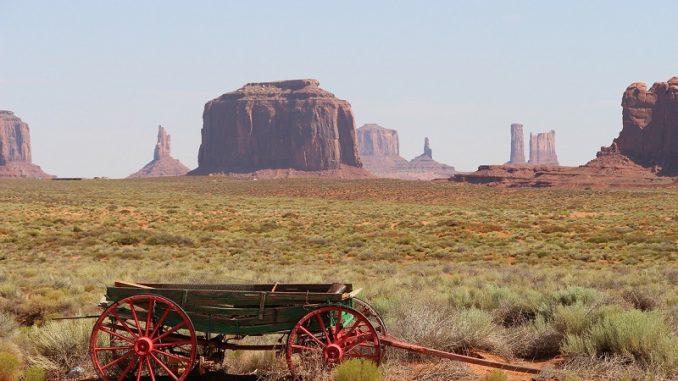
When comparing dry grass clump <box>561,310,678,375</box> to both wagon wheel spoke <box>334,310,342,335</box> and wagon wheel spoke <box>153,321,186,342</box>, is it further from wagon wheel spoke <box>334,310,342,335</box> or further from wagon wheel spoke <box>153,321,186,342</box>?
wagon wheel spoke <box>153,321,186,342</box>

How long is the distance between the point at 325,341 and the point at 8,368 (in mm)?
3243

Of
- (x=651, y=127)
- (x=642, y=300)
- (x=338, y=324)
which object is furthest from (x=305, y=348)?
(x=651, y=127)

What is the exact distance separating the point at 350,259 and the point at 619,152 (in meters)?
117

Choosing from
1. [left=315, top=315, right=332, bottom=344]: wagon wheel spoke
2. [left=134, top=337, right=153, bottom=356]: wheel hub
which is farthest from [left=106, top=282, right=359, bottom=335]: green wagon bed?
[left=134, top=337, right=153, bottom=356]: wheel hub

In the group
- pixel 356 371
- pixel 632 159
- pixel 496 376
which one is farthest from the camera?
pixel 632 159

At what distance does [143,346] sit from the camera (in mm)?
6754

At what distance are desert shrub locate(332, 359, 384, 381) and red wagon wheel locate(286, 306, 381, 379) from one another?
0.25 m

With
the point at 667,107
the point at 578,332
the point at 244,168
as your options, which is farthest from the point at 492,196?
the point at 244,168

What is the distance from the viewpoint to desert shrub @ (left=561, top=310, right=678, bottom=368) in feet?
22.7

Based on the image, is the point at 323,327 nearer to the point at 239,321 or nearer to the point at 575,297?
the point at 239,321

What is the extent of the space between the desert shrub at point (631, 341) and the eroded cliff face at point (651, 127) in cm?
12560

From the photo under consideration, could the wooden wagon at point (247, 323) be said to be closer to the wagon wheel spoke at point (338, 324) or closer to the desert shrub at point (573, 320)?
the wagon wheel spoke at point (338, 324)

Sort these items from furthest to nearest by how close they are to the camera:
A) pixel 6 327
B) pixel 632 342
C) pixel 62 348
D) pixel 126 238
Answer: pixel 126 238
pixel 6 327
pixel 62 348
pixel 632 342

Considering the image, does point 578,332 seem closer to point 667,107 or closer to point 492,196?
point 492,196
